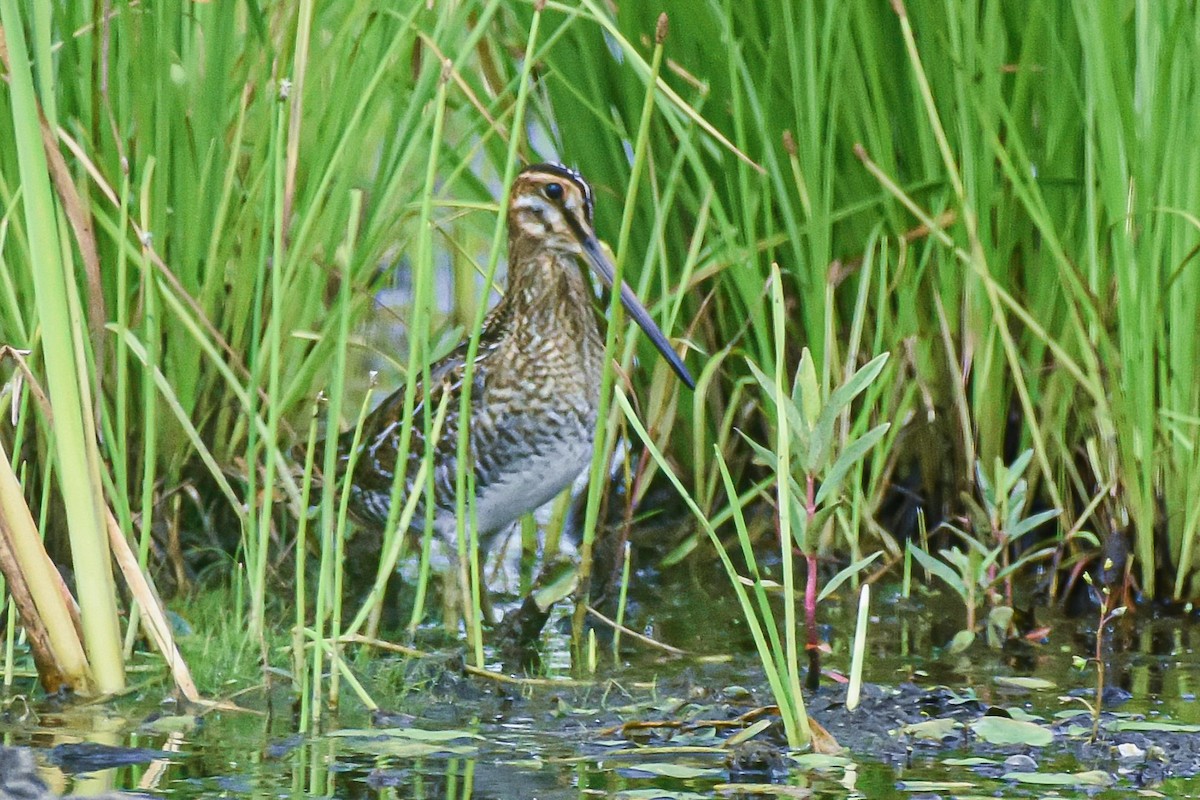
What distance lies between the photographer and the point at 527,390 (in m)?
4.17

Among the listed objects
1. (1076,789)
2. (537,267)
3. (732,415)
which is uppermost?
(537,267)

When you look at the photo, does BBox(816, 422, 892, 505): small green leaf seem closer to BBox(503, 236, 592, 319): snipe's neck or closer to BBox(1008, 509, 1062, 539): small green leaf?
BBox(1008, 509, 1062, 539): small green leaf

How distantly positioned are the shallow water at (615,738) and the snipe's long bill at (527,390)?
54 cm

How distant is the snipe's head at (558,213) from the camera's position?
4.18m

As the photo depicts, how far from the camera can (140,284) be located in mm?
3939

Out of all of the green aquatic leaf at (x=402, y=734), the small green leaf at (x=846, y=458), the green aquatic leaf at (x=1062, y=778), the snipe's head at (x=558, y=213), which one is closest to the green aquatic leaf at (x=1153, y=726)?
the green aquatic leaf at (x=1062, y=778)

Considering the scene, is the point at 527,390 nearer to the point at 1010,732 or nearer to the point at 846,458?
the point at 846,458

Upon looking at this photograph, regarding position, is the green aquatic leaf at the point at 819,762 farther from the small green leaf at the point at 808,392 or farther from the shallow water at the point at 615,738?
the small green leaf at the point at 808,392

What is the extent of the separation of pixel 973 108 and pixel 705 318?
912 mm

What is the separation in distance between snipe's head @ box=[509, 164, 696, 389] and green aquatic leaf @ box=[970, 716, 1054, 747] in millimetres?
1370

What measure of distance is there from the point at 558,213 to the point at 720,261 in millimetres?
403

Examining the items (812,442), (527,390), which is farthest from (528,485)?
(812,442)

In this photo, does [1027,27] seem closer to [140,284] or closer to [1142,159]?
[1142,159]

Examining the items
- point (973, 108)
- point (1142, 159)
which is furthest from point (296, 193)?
point (1142, 159)
